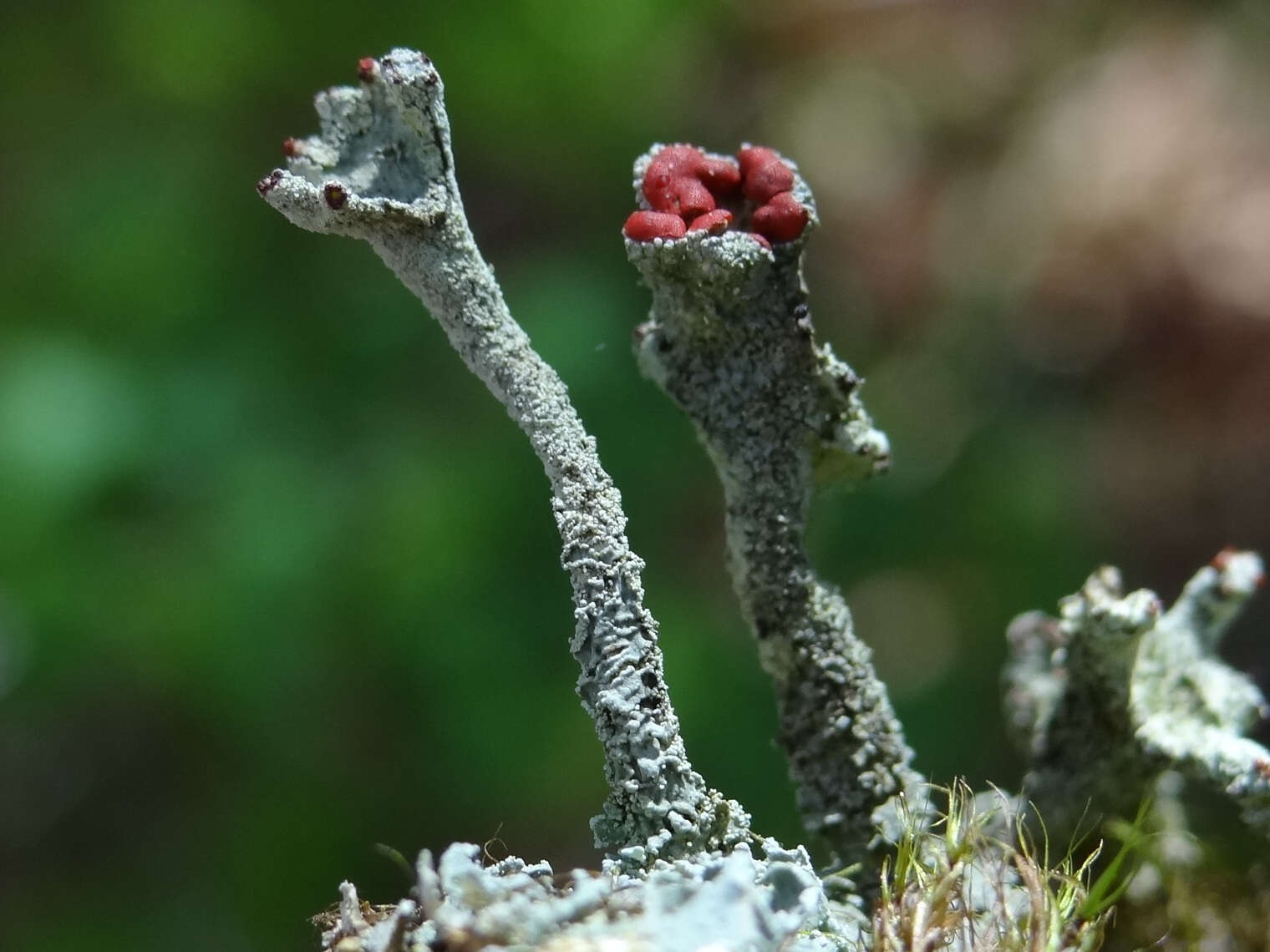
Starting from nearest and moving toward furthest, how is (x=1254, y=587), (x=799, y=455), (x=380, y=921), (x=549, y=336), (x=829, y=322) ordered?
1. (x=380, y=921)
2. (x=799, y=455)
3. (x=1254, y=587)
4. (x=549, y=336)
5. (x=829, y=322)

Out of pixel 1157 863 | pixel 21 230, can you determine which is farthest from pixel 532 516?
pixel 1157 863

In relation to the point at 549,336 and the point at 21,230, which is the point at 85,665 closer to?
the point at 21,230

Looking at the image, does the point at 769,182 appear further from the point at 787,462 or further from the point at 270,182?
the point at 270,182

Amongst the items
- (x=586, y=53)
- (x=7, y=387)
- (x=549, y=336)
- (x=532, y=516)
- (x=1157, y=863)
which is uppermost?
(x=586, y=53)

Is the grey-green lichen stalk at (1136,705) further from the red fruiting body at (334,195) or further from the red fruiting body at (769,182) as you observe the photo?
the red fruiting body at (334,195)

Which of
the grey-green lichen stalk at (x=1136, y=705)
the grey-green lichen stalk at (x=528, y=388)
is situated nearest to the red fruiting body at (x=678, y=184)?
the grey-green lichen stalk at (x=528, y=388)

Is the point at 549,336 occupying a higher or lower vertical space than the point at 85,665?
higher

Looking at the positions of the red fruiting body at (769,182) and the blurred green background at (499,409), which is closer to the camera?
the red fruiting body at (769,182)

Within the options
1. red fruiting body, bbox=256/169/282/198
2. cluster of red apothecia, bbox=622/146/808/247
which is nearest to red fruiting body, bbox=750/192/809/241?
cluster of red apothecia, bbox=622/146/808/247
